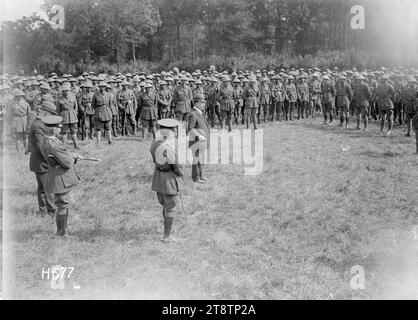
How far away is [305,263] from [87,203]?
4450mm

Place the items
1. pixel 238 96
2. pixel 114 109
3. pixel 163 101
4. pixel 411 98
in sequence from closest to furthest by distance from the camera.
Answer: pixel 411 98 < pixel 114 109 < pixel 163 101 < pixel 238 96

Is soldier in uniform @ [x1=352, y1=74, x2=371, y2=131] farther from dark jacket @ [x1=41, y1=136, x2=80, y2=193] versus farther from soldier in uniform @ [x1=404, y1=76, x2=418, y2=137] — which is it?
dark jacket @ [x1=41, y1=136, x2=80, y2=193]

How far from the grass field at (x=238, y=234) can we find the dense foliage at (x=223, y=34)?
20894 mm

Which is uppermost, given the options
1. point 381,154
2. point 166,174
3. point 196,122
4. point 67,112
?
point 67,112

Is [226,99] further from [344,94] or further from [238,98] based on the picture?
[344,94]

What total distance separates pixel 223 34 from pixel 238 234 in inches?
1226

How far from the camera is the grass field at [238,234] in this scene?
5.50 m

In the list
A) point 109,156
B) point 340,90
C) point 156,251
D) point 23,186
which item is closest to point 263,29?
point 340,90

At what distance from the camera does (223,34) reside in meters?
36.3

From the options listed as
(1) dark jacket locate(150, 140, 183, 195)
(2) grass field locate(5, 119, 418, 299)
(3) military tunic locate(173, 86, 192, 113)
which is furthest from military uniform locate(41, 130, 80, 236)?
(3) military tunic locate(173, 86, 192, 113)

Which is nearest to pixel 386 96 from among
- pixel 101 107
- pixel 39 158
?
pixel 101 107

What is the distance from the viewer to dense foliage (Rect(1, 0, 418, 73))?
3134cm

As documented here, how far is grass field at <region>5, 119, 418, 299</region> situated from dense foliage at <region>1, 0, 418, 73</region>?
20894mm
